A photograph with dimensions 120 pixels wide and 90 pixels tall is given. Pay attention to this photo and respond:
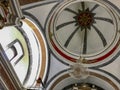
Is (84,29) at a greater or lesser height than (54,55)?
greater

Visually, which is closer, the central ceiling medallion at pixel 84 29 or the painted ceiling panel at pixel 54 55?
the painted ceiling panel at pixel 54 55

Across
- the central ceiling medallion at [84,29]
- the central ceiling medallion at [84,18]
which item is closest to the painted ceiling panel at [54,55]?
the central ceiling medallion at [84,29]

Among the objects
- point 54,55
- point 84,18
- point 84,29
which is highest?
point 84,18

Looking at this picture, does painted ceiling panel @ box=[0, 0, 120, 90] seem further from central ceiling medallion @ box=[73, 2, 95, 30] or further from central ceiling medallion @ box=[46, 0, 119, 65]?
Answer: central ceiling medallion @ box=[73, 2, 95, 30]

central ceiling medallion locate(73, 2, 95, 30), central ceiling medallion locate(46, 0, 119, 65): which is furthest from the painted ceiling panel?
central ceiling medallion locate(73, 2, 95, 30)

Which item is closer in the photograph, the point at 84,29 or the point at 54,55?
the point at 54,55

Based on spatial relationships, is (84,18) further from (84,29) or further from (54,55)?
(54,55)

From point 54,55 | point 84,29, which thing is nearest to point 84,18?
point 84,29

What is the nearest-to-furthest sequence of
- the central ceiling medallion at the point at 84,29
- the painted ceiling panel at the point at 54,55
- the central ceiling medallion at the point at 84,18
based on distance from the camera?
the painted ceiling panel at the point at 54,55
the central ceiling medallion at the point at 84,29
the central ceiling medallion at the point at 84,18

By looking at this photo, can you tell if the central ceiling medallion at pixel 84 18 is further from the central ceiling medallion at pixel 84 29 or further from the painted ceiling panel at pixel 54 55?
the painted ceiling panel at pixel 54 55

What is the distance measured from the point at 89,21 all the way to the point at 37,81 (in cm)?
442

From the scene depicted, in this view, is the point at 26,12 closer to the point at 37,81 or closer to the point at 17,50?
the point at 17,50

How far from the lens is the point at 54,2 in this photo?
8.97 metres

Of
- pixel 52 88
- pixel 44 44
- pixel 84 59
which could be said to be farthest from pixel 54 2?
pixel 52 88
